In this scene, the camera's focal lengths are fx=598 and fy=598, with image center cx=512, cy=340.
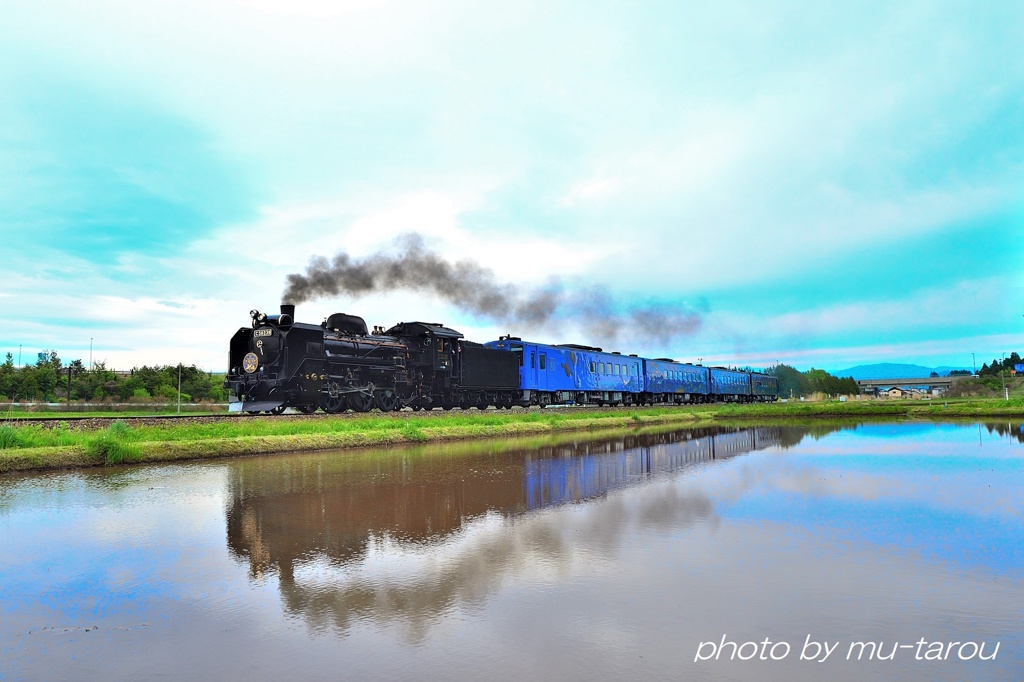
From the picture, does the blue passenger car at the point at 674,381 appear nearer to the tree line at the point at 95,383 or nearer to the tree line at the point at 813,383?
the tree line at the point at 95,383

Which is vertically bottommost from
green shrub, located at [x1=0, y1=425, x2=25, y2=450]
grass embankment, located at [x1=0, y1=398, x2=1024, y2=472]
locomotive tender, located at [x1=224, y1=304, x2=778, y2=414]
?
grass embankment, located at [x1=0, y1=398, x2=1024, y2=472]

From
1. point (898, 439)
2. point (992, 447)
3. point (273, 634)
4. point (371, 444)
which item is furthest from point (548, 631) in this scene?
point (898, 439)

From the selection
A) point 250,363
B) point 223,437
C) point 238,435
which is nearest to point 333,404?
point 250,363

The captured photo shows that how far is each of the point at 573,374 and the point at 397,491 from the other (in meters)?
33.0

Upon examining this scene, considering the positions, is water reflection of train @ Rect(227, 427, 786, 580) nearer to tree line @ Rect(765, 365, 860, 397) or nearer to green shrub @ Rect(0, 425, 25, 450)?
green shrub @ Rect(0, 425, 25, 450)

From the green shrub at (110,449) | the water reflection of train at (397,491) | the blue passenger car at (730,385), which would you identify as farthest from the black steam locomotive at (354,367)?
the blue passenger car at (730,385)

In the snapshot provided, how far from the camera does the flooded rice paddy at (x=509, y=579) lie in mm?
4523

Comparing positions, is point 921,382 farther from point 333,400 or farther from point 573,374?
point 333,400

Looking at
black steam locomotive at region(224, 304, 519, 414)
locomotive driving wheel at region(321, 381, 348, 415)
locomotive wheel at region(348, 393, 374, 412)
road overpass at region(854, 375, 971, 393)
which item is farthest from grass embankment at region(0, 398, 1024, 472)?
road overpass at region(854, 375, 971, 393)

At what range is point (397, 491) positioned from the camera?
38.6 ft

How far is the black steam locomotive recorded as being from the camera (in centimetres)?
2428

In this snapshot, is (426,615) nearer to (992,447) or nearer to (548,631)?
(548,631)

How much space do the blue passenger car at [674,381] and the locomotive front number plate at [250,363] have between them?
37492 millimetres

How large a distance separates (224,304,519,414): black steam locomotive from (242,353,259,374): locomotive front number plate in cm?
4
